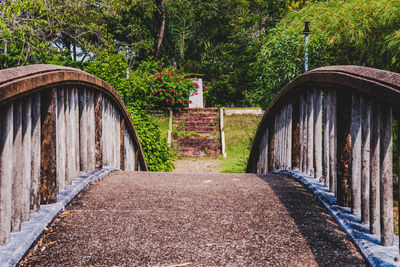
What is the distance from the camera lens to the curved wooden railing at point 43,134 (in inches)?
74.0

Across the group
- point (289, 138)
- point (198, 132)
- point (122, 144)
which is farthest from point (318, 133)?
point (198, 132)

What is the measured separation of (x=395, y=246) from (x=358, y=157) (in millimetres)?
593

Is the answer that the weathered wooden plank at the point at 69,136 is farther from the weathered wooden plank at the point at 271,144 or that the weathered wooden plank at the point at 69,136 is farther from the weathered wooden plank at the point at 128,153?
the weathered wooden plank at the point at 271,144

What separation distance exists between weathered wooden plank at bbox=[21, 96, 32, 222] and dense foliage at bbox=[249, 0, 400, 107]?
649cm

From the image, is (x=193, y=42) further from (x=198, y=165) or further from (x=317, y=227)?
(x=317, y=227)

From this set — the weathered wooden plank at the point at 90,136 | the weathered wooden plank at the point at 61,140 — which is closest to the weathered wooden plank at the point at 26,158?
the weathered wooden plank at the point at 61,140

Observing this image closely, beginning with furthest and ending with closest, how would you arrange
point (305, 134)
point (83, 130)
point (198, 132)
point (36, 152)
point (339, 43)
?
point (198, 132)
point (339, 43)
point (305, 134)
point (83, 130)
point (36, 152)

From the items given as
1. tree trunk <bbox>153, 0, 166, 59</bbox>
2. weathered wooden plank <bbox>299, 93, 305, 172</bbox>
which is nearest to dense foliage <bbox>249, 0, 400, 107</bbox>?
weathered wooden plank <bbox>299, 93, 305, 172</bbox>

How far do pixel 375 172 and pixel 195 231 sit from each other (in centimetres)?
105

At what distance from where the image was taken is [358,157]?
7.46ft

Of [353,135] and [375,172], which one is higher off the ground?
[353,135]

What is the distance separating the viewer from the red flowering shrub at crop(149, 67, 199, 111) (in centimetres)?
1474

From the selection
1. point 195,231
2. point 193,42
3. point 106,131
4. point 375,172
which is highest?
point 193,42

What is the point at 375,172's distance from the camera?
6.42 ft
